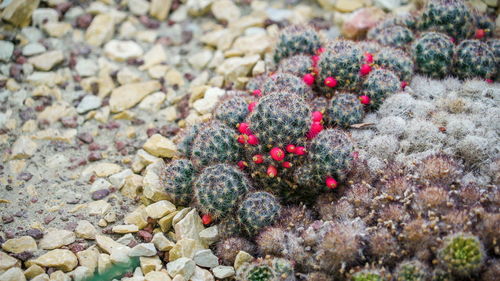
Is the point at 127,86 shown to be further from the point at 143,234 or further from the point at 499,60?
the point at 499,60

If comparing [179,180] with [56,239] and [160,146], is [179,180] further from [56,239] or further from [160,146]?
[56,239]

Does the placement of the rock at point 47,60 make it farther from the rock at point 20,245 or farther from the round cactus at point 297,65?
the round cactus at point 297,65

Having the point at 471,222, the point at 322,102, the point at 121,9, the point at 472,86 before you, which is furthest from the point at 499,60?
the point at 121,9

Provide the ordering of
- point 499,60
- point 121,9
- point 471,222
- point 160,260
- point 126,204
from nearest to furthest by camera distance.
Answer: point 471,222, point 160,260, point 126,204, point 499,60, point 121,9

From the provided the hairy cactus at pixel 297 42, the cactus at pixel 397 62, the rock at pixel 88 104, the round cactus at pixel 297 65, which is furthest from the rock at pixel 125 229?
the cactus at pixel 397 62

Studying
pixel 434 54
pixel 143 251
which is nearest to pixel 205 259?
pixel 143 251

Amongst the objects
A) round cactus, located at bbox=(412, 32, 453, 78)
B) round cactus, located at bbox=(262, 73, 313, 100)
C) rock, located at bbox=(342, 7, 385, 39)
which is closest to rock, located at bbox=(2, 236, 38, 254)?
round cactus, located at bbox=(262, 73, 313, 100)

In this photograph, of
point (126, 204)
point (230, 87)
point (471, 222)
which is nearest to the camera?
point (471, 222)
